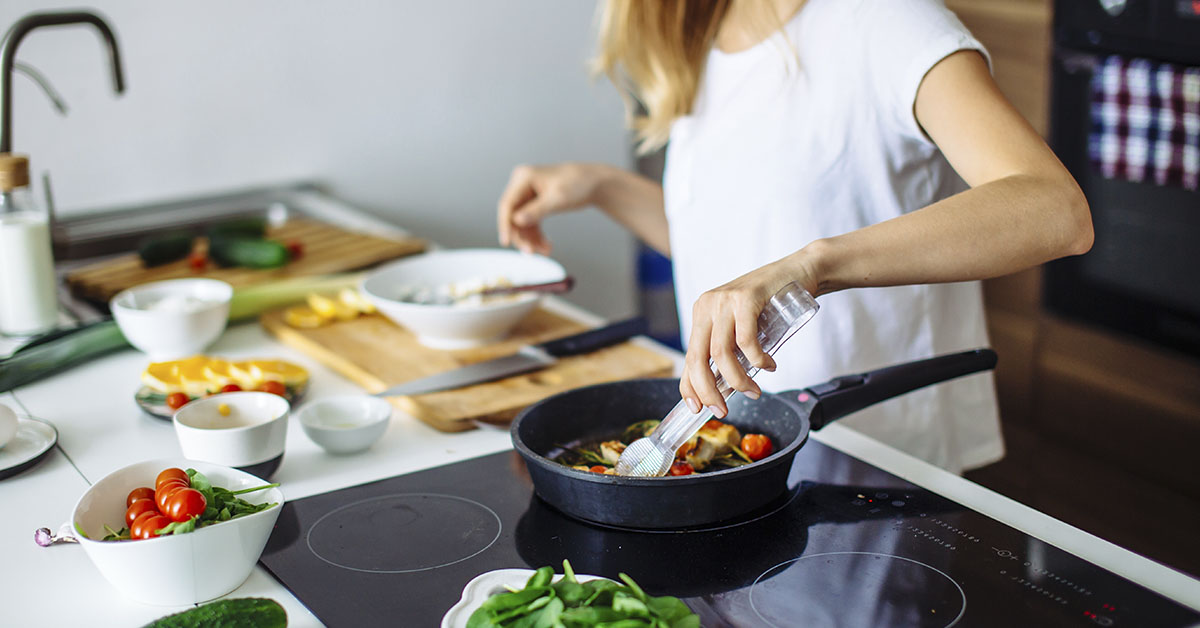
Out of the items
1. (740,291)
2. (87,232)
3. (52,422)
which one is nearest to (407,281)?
(52,422)

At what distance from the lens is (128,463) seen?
1.18m

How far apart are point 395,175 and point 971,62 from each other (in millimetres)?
1676

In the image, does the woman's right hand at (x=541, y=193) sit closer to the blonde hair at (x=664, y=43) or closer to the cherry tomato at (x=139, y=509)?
the blonde hair at (x=664, y=43)

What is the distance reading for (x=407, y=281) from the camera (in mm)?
1670

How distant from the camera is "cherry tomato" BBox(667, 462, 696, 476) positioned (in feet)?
3.34

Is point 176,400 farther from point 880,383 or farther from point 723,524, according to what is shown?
point 880,383

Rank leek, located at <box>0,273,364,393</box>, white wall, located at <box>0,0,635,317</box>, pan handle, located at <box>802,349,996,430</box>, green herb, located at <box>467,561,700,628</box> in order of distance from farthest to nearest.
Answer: white wall, located at <box>0,0,635,317</box>
leek, located at <box>0,273,364,393</box>
pan handle, located at <box>802,349,996,430</box>
green herb, located at <box>467,561,700,628</box>

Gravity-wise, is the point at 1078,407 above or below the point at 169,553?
below

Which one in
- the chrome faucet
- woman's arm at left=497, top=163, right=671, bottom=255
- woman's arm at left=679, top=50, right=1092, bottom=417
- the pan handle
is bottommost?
the pan handle

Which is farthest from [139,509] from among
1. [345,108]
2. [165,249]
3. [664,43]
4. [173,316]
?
[345,108]

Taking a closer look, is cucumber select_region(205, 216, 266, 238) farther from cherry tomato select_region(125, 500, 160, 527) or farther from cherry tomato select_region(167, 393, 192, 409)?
cherry tomato select_region(125, 500, 160, 527)

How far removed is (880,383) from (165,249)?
4.22ft

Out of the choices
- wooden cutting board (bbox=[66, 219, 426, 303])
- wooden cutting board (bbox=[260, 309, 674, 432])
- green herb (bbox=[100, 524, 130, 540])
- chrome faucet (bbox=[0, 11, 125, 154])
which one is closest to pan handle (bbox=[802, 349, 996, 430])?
wooden cutting board (bbox=[260, 309, 674, 432])

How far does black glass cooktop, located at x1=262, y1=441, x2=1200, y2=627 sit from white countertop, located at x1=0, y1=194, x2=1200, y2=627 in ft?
0.15
